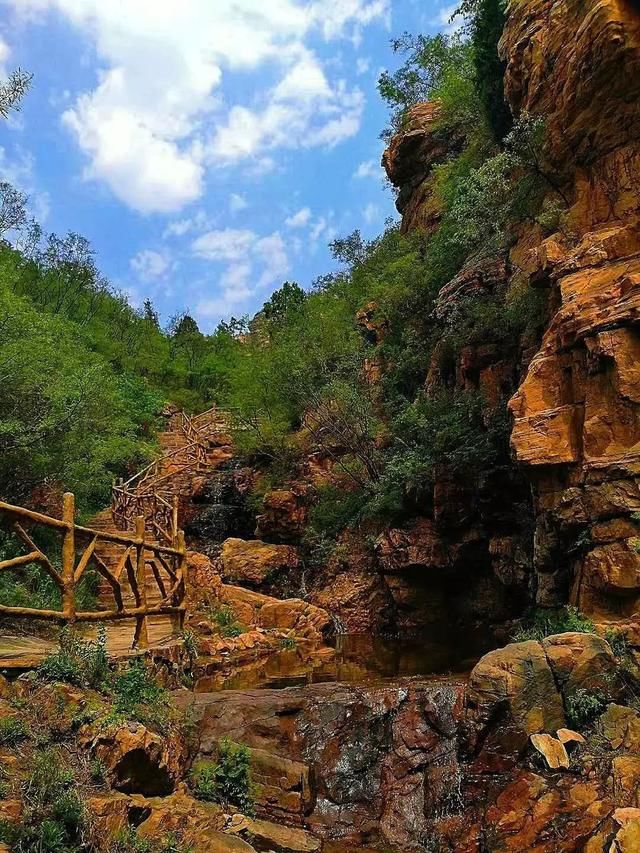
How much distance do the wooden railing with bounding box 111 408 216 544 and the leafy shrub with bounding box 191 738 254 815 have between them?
757cm

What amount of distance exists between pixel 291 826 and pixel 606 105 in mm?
11918

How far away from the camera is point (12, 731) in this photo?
5121 millimetres

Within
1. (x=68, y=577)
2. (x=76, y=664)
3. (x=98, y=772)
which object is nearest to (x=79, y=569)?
(x=68, y=577)

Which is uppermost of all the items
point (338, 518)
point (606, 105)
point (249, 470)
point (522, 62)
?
point (522, 62)

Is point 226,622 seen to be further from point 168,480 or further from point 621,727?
point 168,480

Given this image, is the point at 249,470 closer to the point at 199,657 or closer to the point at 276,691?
the point at 199,657

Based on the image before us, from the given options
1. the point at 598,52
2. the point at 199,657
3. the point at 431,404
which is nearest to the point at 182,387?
the point at 431,404

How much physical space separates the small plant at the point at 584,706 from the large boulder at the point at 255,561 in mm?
12720

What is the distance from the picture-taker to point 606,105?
1084cm

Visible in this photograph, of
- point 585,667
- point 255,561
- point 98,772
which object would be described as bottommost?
point 98,772

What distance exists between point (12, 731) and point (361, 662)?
850 centimetres

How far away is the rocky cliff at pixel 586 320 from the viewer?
9.34m

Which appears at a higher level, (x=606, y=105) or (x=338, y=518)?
(x=606, y=105)

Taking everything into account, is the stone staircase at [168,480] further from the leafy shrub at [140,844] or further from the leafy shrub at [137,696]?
the leafy shrub at [140,844]
